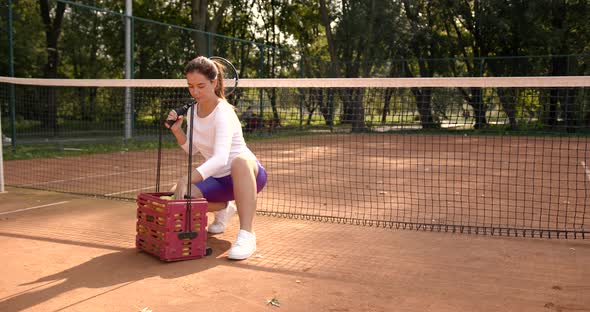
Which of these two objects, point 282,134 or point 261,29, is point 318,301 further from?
point 261,29

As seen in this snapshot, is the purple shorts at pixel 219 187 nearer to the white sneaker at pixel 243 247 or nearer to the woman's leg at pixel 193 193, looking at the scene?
the woman's leg at pixel 193 193

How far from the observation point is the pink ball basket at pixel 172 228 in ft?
11.3

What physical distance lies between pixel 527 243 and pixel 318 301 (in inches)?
82.3

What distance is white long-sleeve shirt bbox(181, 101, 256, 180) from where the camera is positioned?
3.54 metres

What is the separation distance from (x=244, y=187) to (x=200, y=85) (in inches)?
29.6

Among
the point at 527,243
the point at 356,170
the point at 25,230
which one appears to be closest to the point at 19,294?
the point at 25,230

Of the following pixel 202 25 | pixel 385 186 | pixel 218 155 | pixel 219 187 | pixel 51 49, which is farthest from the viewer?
pixel 202 25

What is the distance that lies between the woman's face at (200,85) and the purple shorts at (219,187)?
0.61 meters

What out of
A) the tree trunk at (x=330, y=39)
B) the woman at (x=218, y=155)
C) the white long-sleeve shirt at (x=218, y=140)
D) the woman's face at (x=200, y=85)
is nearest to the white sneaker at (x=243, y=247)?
the woman at (x=218, y=155)

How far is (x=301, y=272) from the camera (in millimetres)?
3432

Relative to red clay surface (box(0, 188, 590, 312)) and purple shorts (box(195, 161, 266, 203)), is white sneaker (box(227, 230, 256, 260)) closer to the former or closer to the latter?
red clay surface (box(0, 188, 590, 312))

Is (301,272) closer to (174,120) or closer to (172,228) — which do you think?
(172,228)

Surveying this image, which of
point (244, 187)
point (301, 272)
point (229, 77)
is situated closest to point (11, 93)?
point (229, 77)

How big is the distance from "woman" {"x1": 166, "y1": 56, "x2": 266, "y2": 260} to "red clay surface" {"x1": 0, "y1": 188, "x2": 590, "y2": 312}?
0.33 meters
